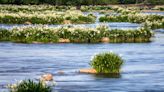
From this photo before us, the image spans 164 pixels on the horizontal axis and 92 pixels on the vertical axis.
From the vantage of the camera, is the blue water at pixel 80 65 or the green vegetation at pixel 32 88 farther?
the blue water at pixel 80 65

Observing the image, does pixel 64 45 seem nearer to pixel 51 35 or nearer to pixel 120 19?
pixel 51 35

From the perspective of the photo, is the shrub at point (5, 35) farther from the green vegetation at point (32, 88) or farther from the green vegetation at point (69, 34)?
the green vegetation at point (32, 88)

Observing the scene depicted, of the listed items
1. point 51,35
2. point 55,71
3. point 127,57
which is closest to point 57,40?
point 51,35

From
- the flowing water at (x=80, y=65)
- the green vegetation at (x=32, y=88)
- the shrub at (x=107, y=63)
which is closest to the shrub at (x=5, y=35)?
the flowing water at (x=80, y=65)

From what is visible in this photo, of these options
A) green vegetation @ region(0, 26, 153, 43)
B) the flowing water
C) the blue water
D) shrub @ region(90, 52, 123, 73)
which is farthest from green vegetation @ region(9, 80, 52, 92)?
green vegetation @ region(0, 26, 153, 43)

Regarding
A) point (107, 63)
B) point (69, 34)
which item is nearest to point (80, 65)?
point (107, 63)

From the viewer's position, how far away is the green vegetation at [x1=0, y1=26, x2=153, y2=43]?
191 feet

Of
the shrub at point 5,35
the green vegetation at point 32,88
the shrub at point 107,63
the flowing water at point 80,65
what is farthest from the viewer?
the shrub at point 5,35

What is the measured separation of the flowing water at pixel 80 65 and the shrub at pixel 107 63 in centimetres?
57

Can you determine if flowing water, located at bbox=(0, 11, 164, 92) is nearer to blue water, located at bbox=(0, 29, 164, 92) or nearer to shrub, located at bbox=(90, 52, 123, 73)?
blue water, located at bbox=(0, 29, 164, 92)

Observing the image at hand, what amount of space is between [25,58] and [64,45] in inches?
476

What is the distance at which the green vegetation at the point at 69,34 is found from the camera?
58219 millimetres

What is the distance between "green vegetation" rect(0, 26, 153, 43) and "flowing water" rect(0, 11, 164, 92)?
1.78 metres

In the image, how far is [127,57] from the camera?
45.5 metres
